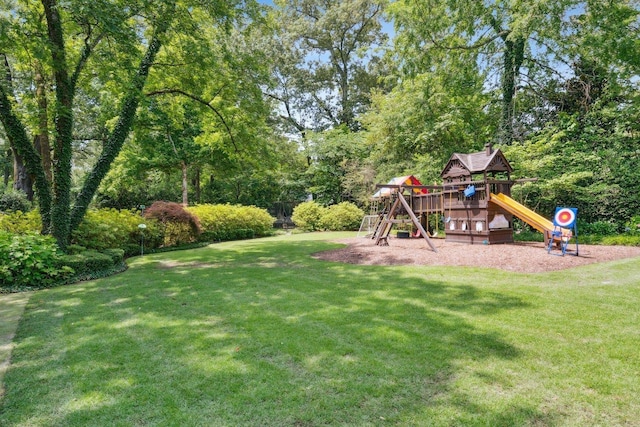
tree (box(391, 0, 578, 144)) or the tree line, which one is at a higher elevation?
tree (box(391, 0, 578, 144))

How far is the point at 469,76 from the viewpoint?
48.3 feet

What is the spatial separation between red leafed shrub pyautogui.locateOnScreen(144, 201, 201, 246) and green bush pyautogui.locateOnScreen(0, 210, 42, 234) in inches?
143

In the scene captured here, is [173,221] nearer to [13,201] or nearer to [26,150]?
[26,150]

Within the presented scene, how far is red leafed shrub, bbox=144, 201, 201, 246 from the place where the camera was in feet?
40.8

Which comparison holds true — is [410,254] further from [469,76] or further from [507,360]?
[469,76]

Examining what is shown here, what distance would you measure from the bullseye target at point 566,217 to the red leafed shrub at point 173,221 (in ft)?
39.0

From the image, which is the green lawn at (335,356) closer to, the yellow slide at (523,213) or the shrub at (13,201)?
the yellow slide at (523,213)

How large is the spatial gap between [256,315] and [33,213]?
8.22m

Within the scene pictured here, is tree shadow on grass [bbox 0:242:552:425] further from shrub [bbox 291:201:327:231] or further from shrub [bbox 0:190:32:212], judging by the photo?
shrub [bbox 291:201:327:231]

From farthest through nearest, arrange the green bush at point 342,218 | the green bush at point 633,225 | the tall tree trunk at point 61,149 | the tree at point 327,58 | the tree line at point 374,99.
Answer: the tree at point 327,58, the green bush at point 342,218, the green bush at point 633,225, the tree line at point 374,99, the tall tree trunk at point 61,149

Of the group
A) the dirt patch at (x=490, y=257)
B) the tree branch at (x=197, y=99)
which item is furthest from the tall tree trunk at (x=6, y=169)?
the dirt patch at (x=490, y=257)

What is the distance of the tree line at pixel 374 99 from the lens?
306 inches

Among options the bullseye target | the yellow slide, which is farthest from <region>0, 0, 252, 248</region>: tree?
the bullseye target

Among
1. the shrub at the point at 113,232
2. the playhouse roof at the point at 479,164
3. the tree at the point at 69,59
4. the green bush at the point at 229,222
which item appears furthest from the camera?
the green bush at the point at 229,222
